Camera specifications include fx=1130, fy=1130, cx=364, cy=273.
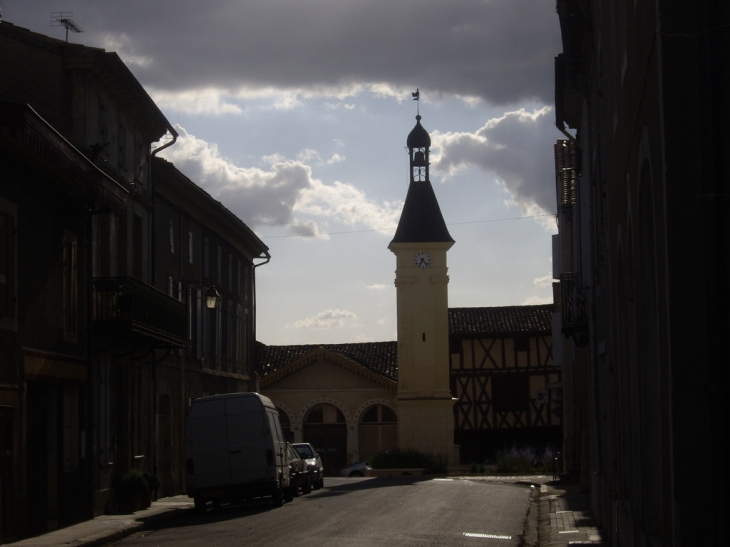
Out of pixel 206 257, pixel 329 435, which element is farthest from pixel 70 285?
pixel 329 435

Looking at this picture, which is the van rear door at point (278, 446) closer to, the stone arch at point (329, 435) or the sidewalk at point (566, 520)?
the sidewalk at point (566, 520)

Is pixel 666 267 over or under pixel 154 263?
under

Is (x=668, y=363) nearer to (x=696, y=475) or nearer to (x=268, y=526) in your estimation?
(x=696, y=475)

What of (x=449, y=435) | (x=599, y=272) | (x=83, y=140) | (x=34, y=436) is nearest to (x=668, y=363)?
(x=599, y=272)

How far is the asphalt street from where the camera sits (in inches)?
642

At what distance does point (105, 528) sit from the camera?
62.4 ft

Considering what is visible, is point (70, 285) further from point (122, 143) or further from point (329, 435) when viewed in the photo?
point (329, 435)

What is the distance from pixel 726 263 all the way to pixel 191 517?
699 inches

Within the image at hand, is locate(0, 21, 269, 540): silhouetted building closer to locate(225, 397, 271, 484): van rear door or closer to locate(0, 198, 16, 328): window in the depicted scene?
locate(0, 198, 16, 328): window

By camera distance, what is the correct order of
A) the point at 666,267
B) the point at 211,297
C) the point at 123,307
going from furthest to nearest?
the point at 211,297
the point at 123,307
the point at 666,267

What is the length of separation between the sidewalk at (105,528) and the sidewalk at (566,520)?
6.71 meters

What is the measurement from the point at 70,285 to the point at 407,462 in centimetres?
3235

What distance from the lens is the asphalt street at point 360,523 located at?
53.5 ft

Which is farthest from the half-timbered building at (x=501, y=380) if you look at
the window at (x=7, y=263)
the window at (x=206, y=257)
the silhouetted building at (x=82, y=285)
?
the window at (x=7, y=263)
